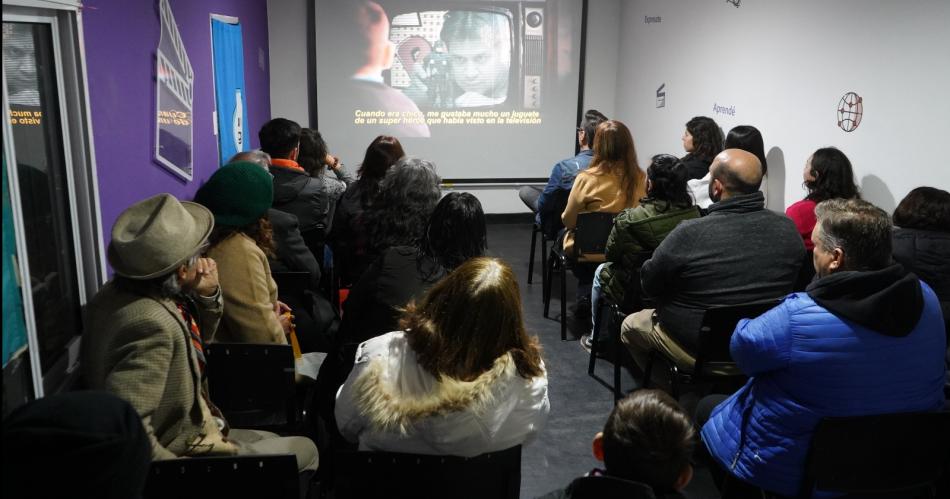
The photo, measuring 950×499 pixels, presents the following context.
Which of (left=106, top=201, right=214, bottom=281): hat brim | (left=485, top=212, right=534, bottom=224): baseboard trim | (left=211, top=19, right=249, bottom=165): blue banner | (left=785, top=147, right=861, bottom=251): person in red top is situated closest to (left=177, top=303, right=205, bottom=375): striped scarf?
(left=106, top=201, right=214, bottom=281): hat brim

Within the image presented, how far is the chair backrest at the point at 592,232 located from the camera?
12.5ft

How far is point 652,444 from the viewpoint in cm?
131

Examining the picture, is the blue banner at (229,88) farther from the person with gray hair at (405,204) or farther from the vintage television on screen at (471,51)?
the vintage television on screen at (471,51)

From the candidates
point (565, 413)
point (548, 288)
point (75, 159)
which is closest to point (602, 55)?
point (548, 288)

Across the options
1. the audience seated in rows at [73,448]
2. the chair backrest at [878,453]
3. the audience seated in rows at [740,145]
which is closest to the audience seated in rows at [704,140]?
the audience seated in rows at [740,145]

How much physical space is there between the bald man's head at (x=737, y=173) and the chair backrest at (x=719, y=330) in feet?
1.49

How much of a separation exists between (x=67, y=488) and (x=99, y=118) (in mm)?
1396

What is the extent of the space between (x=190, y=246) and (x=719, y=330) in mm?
1781

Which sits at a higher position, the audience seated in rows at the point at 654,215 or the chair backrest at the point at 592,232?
the audience seated in rows at the point at 654,215

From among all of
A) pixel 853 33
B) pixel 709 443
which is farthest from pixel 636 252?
pixel 853 33

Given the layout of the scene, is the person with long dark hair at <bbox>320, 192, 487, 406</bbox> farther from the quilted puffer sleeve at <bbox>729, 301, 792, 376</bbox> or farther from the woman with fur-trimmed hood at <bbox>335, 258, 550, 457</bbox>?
the quilted puffer sleeve at <bbox>729, 301, 792, 376</bbox>

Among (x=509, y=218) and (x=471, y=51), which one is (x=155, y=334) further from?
(x=509, y=218)

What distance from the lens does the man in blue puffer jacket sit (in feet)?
5.73

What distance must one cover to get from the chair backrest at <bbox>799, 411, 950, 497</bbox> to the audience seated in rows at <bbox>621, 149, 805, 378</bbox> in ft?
2.81
